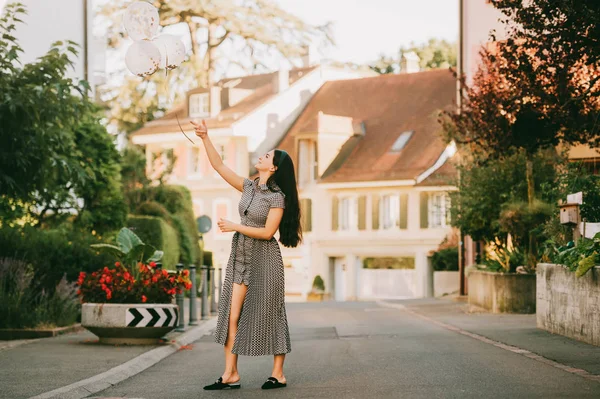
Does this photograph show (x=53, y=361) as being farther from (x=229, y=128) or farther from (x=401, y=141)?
(x=229, y=128)

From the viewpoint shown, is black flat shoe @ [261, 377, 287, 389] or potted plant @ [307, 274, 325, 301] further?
potted plant @ [307, 274, 325, 301]

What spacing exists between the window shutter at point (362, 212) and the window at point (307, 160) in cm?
345

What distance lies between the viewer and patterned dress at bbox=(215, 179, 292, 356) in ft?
36.4

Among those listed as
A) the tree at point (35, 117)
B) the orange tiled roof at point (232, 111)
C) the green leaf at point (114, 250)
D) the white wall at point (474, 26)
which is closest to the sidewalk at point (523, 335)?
the green leaf at point (114, 250)

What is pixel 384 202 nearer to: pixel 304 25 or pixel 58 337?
pixel 304 25

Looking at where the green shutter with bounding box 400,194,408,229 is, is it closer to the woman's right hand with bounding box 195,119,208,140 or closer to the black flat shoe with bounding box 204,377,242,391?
the woman's right hand with bounding box 195,119,208,140

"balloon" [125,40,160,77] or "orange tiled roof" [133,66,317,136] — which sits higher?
"orange tiled roof" [133,66,317,136]

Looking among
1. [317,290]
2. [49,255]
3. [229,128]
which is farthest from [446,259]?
[49,255]

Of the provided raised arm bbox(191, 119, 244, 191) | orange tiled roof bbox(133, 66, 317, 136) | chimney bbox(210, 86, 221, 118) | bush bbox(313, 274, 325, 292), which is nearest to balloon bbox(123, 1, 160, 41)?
raised arm bbox(191, 119, 244, 191)

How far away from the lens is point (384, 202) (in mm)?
61812

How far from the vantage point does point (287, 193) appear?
443 inches

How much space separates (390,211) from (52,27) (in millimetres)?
26320

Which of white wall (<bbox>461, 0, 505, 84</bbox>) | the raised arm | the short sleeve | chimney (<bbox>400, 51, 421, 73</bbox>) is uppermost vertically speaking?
chimney (<bbox>400, 51, 421, 73</bbox>)

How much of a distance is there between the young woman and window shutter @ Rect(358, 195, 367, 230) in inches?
2010
